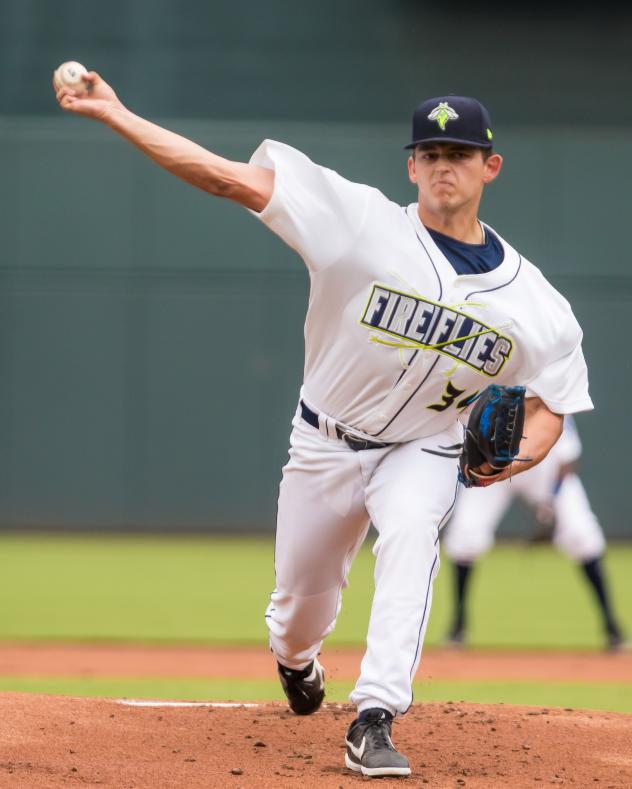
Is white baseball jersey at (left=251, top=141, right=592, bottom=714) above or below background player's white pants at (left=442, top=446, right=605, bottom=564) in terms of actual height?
above

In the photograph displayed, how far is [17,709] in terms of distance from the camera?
447 cm

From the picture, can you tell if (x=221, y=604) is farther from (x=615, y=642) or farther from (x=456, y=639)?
(x=615, y=642)

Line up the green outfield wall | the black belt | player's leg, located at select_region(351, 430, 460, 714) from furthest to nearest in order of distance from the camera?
the green outfield wall
the black belt
player's leg, located at select_region(351, 430, 460, 714)

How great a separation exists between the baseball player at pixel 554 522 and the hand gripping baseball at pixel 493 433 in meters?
3.37

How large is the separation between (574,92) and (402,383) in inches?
398

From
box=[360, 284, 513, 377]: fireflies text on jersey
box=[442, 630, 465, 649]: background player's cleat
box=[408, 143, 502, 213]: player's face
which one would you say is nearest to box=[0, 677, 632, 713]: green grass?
box=[442, 630, 465, 649]: background player's cleat

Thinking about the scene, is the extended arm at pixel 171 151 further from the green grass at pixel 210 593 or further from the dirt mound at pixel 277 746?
the green grass at pixel 210 593

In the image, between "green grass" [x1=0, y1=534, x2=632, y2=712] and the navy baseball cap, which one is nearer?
the navy baseball cap

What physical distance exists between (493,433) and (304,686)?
54.2 inches

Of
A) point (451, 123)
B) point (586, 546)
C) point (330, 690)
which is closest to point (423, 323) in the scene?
point (451, 123)

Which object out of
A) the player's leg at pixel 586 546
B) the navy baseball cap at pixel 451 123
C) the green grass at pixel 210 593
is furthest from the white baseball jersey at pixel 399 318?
the green grass at pixel 210 593

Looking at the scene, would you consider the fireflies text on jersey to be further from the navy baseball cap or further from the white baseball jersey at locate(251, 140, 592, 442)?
the navy baseball cap

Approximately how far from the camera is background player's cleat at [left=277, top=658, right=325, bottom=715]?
468 cm

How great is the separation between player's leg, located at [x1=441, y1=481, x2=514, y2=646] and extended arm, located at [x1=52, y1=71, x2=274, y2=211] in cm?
383
